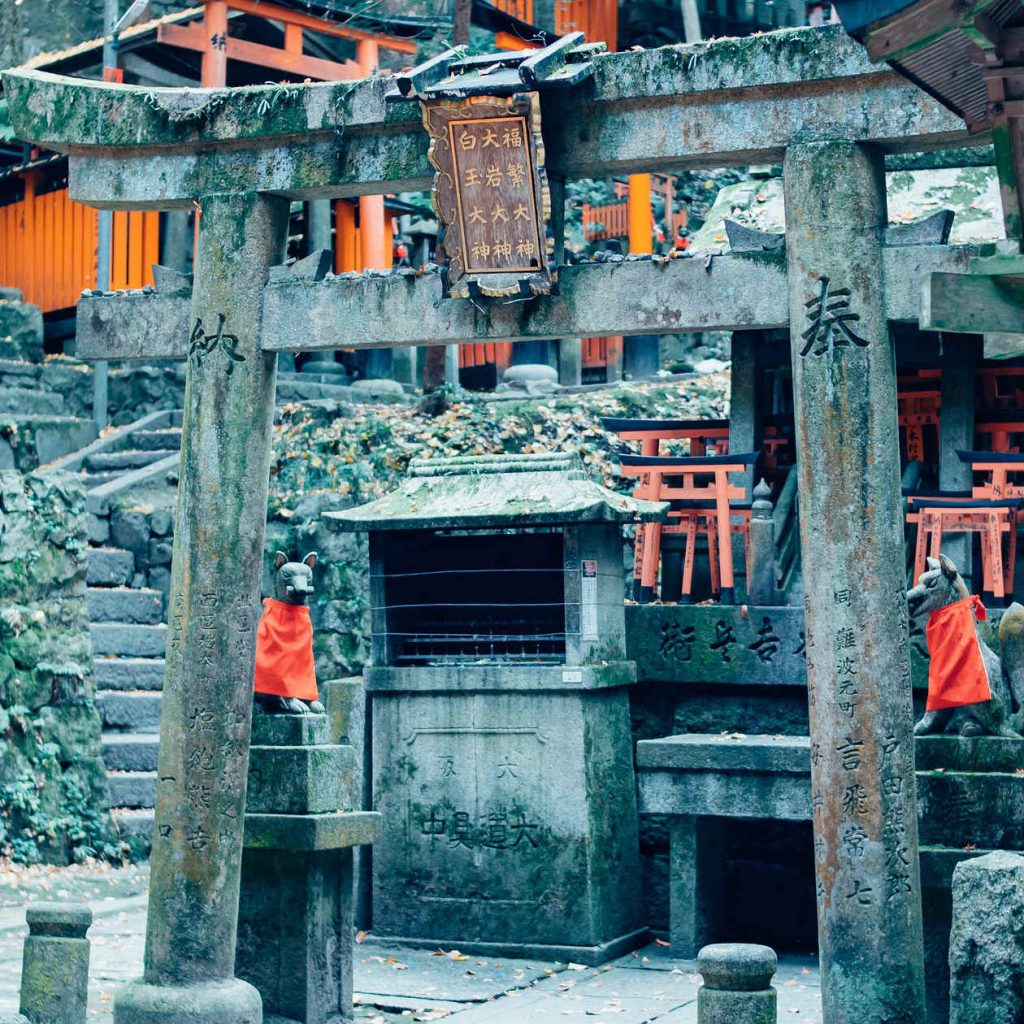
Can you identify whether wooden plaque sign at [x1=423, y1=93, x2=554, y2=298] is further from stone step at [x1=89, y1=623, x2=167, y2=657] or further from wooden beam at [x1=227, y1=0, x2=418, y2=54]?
wooden beam at [x1=227, y1=0, x2=418, y2=54]

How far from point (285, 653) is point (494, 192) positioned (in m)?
3.47

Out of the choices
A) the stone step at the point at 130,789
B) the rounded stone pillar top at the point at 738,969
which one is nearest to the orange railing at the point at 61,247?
the stone step at the point at 130,789

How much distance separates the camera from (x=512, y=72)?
32.1 ft

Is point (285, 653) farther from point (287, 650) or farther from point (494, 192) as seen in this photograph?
point (494, 192)

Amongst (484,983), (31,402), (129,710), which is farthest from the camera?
(31,402)

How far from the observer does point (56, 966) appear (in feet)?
29.7

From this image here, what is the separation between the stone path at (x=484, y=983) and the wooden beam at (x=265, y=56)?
13359 millimetres

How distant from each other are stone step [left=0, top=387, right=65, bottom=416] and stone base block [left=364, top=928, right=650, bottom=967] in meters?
11.3

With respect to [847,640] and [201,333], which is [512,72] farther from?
[847,640]

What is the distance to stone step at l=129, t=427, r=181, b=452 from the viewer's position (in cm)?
2259

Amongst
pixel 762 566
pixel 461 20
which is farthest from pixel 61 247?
pixel 762 566

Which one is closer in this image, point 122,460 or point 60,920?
point 60,920

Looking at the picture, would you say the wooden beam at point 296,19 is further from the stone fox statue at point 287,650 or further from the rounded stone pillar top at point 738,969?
the rounded stone pillar top at point 738,969

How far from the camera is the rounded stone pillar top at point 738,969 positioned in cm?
795
